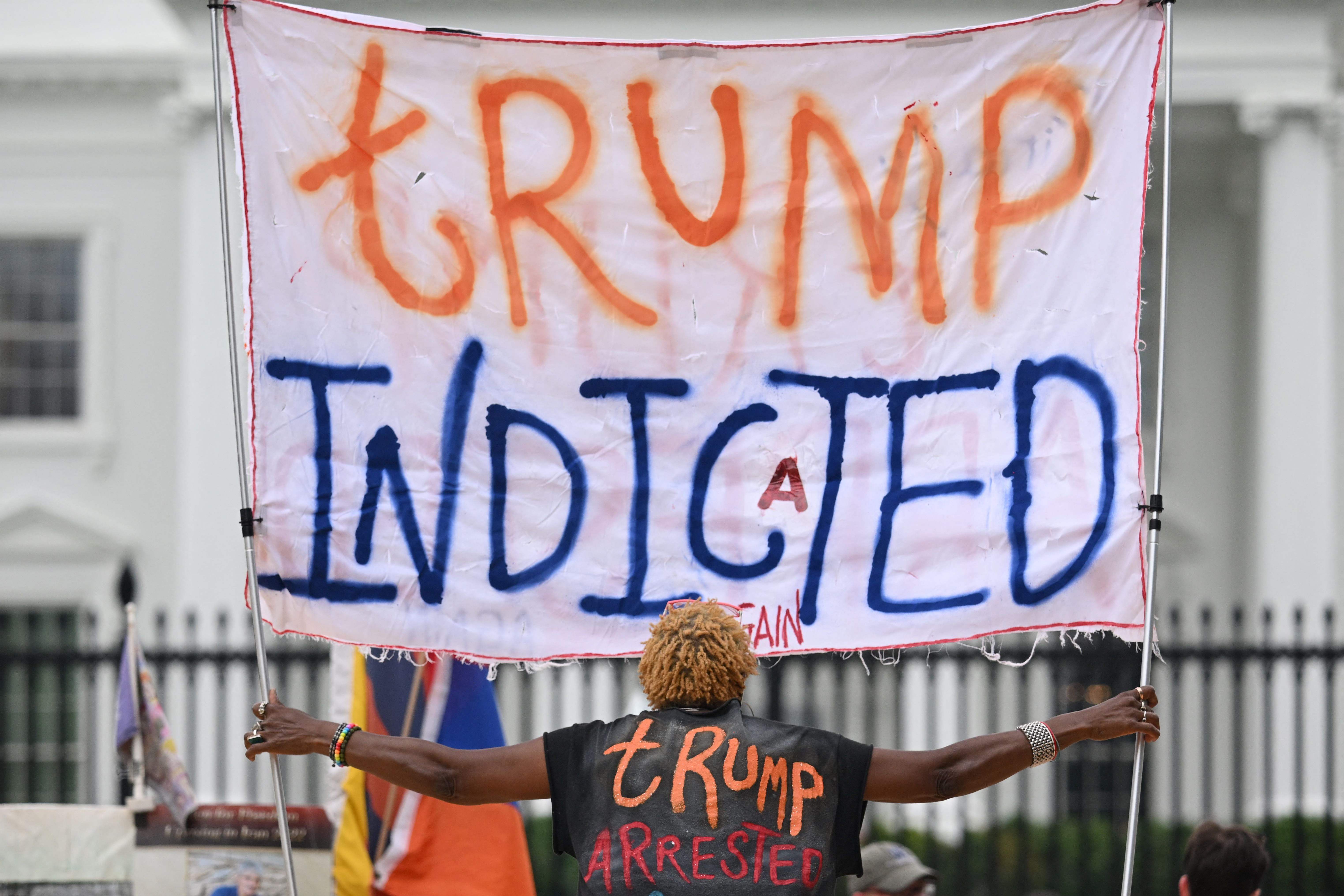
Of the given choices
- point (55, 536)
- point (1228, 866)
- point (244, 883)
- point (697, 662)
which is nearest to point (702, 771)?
point (697, 662)

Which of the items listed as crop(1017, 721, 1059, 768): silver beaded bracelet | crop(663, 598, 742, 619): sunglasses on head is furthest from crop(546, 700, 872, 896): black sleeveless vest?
crop(1017, 721, 1059, 768): silver beaded bracelet

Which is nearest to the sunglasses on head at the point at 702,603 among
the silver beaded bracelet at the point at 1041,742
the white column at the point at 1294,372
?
the silver beaded bracelet at the point at 1041,742

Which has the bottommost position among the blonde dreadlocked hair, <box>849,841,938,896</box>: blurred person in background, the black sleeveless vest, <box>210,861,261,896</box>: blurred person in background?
<box>849,841,938,896</box>: blurred person in background

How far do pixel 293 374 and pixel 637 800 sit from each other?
139 centimetres

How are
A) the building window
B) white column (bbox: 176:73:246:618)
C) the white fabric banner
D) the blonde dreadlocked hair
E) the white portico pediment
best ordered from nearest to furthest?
the blonde dreadlocked hair, the white fabric banner, white column (bbox: 176:73:246:618), the white portico pediment, the building window

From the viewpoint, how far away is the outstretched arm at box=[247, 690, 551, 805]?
298cm

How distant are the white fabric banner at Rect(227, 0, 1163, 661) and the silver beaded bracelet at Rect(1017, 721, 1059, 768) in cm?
58

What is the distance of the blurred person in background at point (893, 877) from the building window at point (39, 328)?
52.1 feet

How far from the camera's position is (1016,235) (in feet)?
12.2

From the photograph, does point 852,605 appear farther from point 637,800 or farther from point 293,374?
point 293,374

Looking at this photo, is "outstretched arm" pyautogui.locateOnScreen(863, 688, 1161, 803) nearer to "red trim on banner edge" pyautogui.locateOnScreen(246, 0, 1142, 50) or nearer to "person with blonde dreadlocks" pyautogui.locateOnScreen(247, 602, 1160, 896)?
"person with blonde dreadlocks" pyautogui.locateOnScreen(247, 602, 1160, 896)

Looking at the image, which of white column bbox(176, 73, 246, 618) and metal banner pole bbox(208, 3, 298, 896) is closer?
metal banner pole bbox(208, 3, 298, 896)

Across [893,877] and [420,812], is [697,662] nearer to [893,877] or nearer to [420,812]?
[420,812]

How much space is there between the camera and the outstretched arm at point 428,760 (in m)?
2.98
